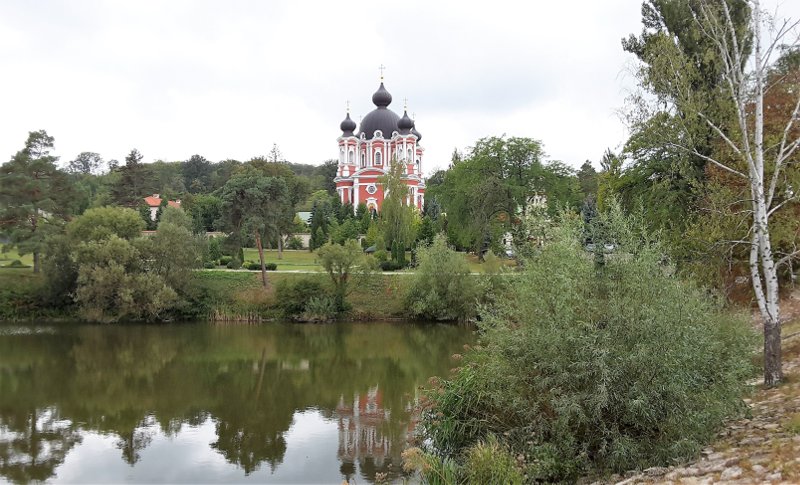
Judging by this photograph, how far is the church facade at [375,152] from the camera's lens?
59.4 meters

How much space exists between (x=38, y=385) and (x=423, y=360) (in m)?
10.9

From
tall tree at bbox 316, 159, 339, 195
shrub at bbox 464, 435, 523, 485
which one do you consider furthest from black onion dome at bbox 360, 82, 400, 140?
shrub at bbox 464, 435, 523, 485

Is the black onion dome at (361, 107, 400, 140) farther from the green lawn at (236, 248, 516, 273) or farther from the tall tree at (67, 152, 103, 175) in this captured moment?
the tall tree at (67, 152, 103, 175)

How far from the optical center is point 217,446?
1219 centimetres

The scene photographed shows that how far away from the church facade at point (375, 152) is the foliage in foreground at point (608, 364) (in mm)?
50427

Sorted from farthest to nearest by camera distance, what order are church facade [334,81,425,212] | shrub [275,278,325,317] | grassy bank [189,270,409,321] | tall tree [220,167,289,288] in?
church facade [334,81,425,212] → tall tree [220,167,289,288] → shrub [275,278,325,317] → grassy bank [189,270,409,321]

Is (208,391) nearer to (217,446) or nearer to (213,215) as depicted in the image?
(217,446)

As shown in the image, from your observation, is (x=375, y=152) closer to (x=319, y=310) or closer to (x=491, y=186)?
(x=491, y=186)

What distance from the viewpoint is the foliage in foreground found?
695 centimetres

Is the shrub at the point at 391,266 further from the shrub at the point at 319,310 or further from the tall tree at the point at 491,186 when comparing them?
the shrub at the point at 319,310

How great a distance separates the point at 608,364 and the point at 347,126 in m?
58.0

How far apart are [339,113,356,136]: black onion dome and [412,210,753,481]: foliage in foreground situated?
56.5 m

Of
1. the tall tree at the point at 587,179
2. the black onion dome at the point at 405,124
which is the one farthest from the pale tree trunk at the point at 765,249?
the black onion dome at the point at 405,124

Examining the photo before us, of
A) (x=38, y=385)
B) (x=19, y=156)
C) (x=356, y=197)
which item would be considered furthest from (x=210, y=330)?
(x=356, y=197)
